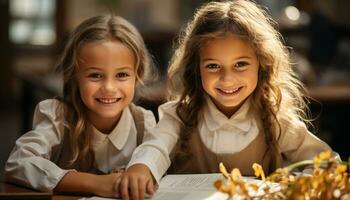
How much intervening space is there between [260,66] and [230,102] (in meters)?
0.13

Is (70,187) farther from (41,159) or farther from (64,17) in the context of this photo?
(64,17)

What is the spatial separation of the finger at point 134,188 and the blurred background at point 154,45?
3.16 feet

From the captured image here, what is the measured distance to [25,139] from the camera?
74.0 inches

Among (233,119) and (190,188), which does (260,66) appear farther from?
(190,188)

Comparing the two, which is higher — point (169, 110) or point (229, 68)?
point (229, 68)

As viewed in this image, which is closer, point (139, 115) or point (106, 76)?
point (106, 76)

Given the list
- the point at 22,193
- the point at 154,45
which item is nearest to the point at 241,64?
the point at 22,193

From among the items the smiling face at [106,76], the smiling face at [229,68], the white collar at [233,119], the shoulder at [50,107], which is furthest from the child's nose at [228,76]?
the shoulder at [50,107]

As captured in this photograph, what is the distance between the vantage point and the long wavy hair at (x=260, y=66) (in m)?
1.86

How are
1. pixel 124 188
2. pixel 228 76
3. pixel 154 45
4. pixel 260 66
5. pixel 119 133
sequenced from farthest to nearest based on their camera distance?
pixel 154 45, pixel 119 133, pixel 260 66, pixel 228 76, pixel 124 188

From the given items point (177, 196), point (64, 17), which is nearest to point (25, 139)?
point (177, 196)

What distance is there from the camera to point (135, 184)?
1.62 meters

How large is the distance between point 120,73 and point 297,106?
0.51 meters

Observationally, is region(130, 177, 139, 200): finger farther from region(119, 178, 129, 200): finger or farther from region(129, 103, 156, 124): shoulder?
region(129, 103, 156, 124): shoulder
